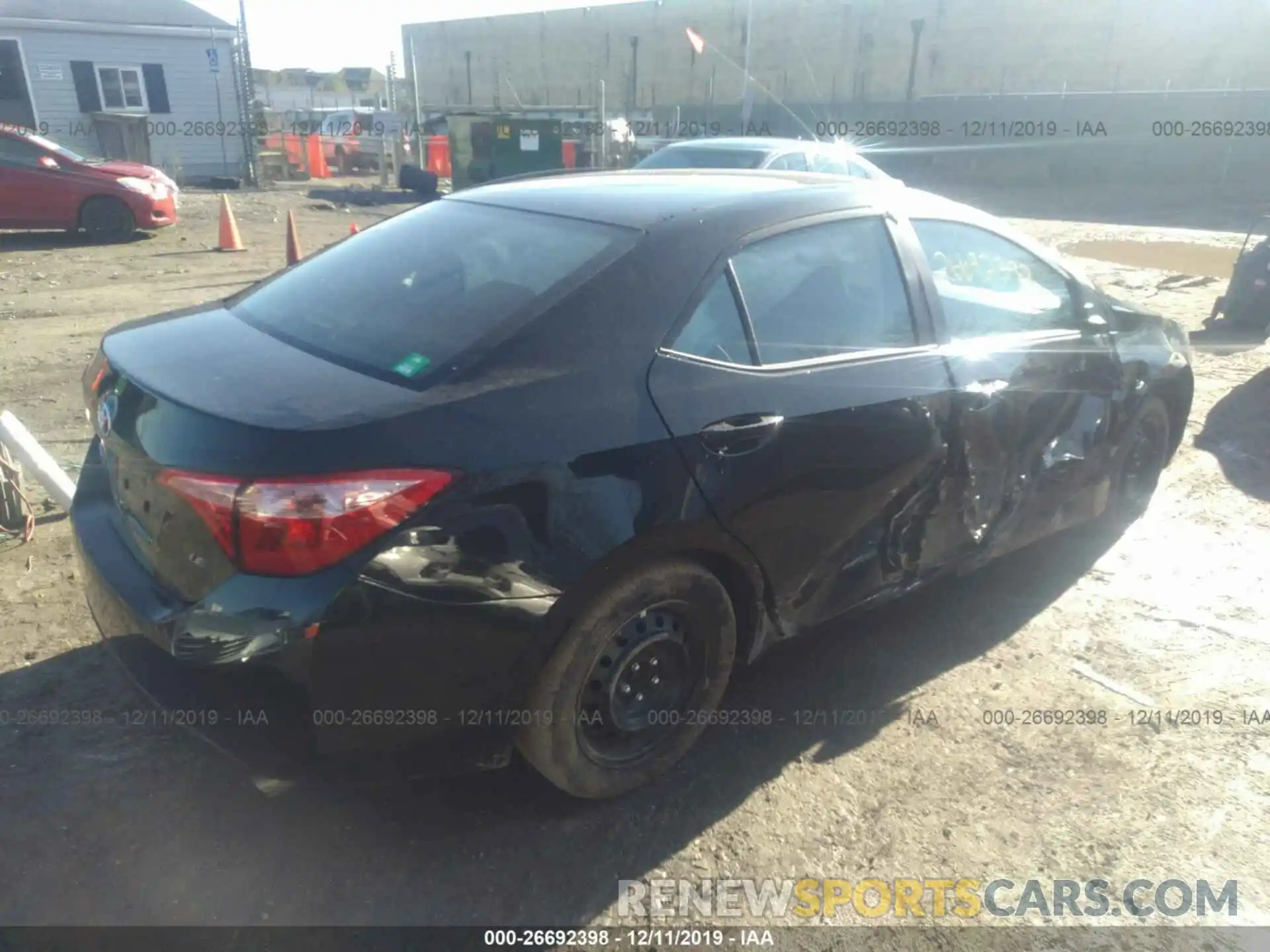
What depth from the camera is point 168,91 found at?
23172 millimetres

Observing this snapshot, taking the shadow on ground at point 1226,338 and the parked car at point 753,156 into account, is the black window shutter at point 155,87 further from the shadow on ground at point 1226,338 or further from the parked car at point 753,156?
the shadow on ground at point 1226,338

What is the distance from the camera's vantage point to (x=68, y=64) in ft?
71.3

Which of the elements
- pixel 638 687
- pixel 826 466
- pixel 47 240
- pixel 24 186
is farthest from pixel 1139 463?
pixel 47 240

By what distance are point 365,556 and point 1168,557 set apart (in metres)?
3.84

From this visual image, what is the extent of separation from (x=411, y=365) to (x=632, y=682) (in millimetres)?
1060

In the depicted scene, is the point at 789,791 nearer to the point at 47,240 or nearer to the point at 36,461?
the point at 36,461

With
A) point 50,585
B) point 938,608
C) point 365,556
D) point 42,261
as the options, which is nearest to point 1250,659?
point 938,608

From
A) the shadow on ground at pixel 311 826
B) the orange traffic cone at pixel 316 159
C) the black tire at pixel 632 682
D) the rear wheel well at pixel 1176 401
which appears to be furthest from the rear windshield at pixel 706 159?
the orange traffic cone at pixel 316 159

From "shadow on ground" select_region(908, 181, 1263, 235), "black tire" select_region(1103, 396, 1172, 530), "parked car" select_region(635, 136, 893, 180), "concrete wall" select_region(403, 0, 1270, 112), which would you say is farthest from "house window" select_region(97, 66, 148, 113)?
"black tire" select_region(1103, 396, 1172, 530)

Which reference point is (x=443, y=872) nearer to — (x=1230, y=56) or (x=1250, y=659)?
(x=1250, y=659)

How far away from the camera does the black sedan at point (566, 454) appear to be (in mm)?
2053

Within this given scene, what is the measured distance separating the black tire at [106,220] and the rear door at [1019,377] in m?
12.3

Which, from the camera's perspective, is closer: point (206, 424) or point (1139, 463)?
point (206, 424)

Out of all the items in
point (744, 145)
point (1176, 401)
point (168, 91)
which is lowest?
point (1176, 401)
